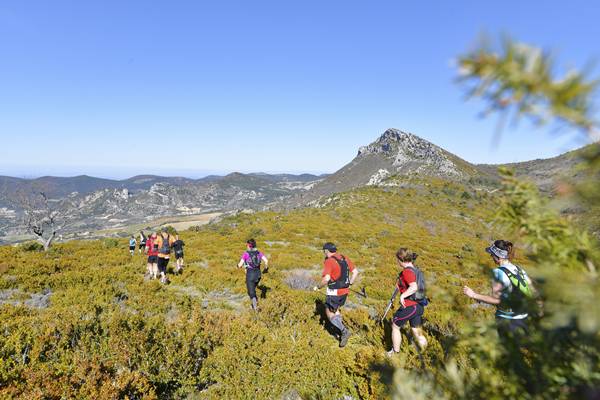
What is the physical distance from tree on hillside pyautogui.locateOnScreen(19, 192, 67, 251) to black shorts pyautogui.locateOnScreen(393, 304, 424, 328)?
20209mm

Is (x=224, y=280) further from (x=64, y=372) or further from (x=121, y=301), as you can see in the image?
(x=64, y=372)

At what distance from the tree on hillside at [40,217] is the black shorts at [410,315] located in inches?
796

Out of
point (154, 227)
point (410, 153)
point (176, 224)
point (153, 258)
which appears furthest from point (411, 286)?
point (154, 227)

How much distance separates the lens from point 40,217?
62.3ft

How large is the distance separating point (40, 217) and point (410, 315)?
21850mm

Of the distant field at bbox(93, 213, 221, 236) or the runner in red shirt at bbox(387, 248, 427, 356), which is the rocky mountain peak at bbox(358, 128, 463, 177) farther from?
the runner in red shirt at bbox(387, 248, 427, 356)

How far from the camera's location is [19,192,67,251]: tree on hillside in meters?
18.4

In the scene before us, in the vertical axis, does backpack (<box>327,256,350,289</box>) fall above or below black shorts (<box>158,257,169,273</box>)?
above

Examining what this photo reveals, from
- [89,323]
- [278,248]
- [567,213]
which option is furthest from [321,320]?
[278,248]

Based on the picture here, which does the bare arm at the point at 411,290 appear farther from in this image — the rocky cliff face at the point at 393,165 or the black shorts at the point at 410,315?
the rocky cliff face at the point at 393,165

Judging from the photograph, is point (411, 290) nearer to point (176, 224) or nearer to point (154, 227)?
point (176, 224)

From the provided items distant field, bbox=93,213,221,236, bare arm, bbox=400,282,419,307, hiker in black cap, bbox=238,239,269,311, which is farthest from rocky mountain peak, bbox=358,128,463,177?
bare arm, bbox=400,282,419,307

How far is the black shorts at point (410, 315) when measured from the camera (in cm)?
556

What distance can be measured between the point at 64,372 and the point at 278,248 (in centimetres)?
1530
